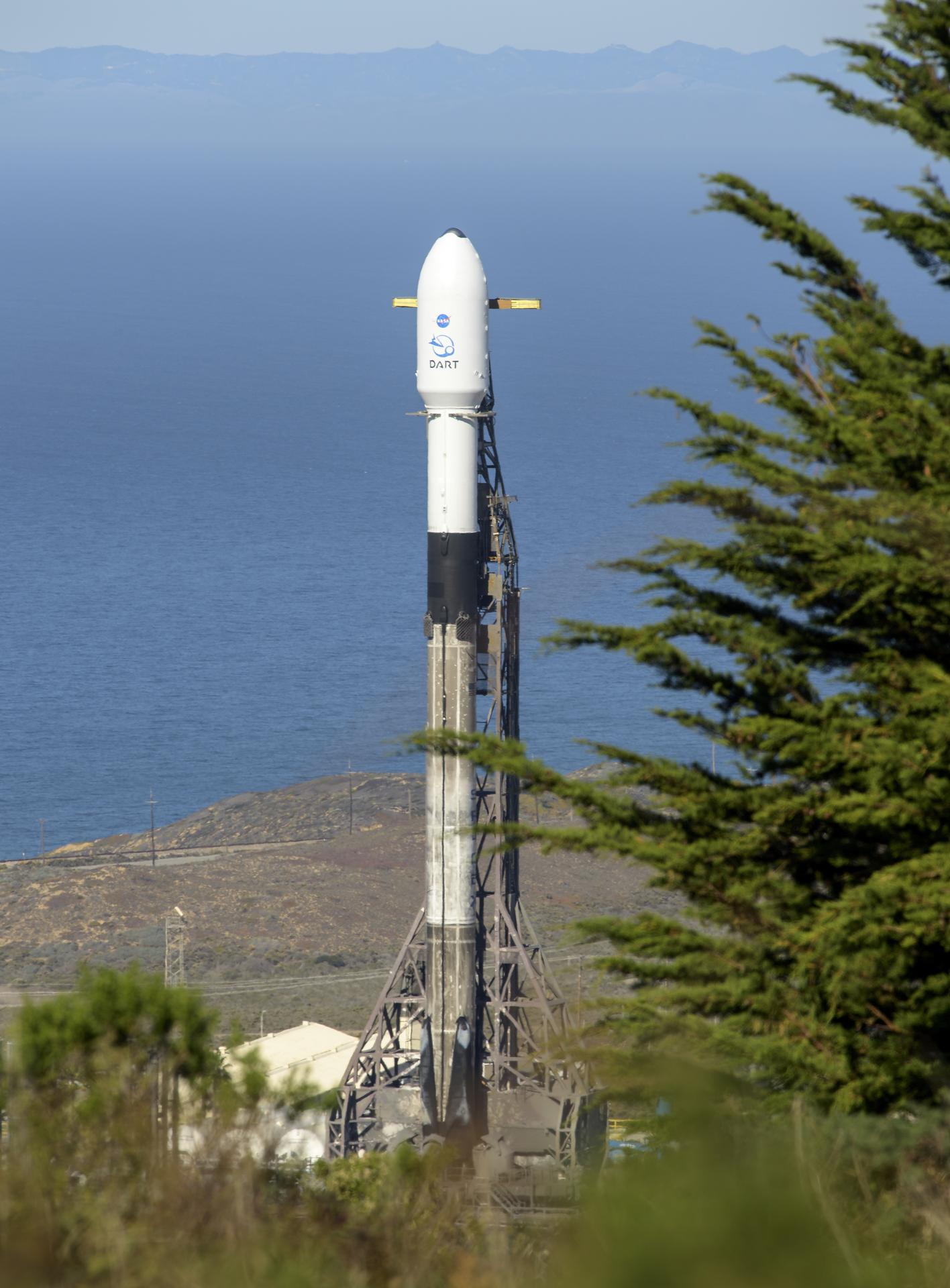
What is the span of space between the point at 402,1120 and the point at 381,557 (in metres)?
125

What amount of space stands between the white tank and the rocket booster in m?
0.02

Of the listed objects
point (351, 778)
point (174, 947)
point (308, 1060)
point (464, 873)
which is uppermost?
point (351, 778)

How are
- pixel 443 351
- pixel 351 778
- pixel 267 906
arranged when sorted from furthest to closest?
pixel 351 778
pixel 267 906
pixel 443 351

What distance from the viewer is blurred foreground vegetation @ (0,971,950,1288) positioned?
43.7 ft

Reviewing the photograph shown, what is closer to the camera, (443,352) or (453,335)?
(453,335)

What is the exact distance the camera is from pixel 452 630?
128 ft

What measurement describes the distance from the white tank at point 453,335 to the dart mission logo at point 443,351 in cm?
1

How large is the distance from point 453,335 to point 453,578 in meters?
5.15

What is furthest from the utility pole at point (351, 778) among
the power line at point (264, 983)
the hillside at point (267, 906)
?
the power line at point (264, 983)

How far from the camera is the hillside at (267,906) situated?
68000 millimetres

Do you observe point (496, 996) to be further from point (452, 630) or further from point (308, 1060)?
point (308, 1060)

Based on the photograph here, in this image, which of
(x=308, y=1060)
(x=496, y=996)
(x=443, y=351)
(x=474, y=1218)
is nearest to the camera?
(x=474, y=1218)

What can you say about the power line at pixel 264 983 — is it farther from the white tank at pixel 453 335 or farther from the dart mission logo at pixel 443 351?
the dart mission logo at pixel 443 351

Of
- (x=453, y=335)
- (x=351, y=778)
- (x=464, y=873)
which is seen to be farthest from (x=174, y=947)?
(x=351, y=778)
